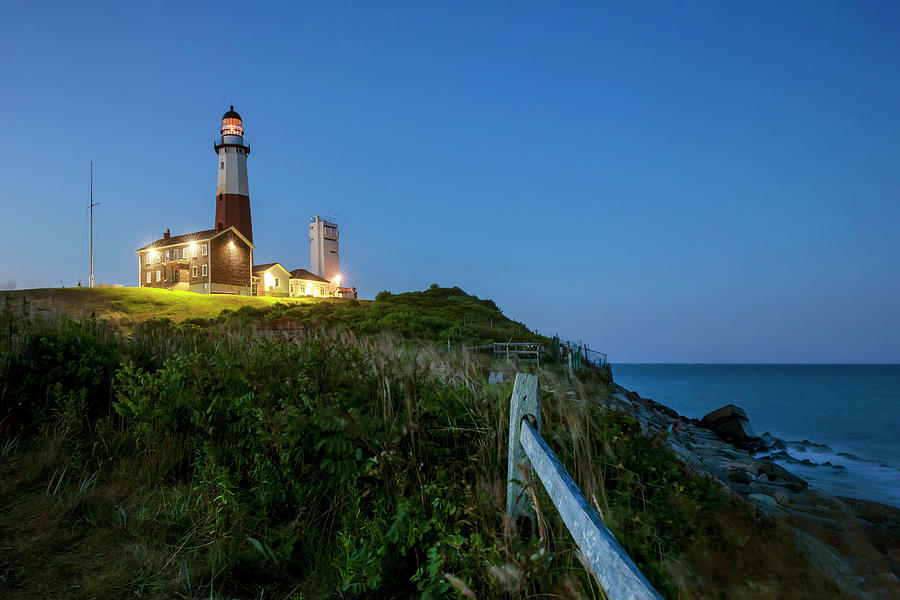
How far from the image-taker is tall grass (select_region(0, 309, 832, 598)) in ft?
10.0

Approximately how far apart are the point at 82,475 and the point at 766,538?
602 centimetres

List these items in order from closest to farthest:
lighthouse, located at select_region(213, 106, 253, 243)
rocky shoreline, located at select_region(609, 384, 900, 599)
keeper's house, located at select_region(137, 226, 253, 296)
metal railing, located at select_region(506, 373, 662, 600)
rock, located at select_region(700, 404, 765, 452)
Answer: metal railing, located at select_region(506, 373, 662, 600)
rocky shoreline, located at select_region(609, 384, 900, 599)
rock, located at select_region(700, 404, 765, 452)
keeper's house, located at select_region(137, 226, 253, 296)
lighthouse, located at select_region(213, 106, 253, 243)

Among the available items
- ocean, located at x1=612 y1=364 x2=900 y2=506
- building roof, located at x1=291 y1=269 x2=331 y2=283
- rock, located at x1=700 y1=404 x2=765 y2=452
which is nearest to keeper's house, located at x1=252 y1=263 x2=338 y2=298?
building roof, located at x1=291 y1=269 x2=331 y2=283

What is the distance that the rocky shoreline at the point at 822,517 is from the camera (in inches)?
176

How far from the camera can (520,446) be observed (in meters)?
3.00

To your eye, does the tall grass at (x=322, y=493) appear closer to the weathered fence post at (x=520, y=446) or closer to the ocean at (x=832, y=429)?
the weathered fence post at (x=520, y=446)

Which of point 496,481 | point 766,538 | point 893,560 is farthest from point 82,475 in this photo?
point 893,560

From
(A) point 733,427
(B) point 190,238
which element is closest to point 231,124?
(B) point 190,238

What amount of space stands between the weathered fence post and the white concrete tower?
64272mm

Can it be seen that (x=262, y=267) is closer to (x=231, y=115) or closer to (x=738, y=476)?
(x=231, y=115)

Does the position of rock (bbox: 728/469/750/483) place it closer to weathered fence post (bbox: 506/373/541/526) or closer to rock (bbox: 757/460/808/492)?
rock (bbox: 757/460/808/492)

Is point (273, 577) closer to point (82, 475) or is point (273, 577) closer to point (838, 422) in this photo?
point (82, 475)

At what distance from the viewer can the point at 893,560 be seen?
5.91m

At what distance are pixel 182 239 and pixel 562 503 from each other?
183 ft
